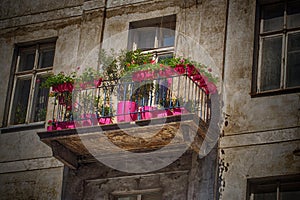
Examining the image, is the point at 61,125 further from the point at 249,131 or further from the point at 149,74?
the point at 249,131

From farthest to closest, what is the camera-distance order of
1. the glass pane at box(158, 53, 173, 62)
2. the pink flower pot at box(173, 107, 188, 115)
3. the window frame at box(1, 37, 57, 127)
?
the window frame at box(1, 37, 57, 127), the glass pane at box(158, 53, 173, 62), the pink flower pot at box(173, 107, 188, 115)

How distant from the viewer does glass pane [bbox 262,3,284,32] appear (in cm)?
1463

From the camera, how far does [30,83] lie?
16.5 meters

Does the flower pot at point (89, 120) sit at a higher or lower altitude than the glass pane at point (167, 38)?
lower

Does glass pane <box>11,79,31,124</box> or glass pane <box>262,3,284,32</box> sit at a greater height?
glass pane <box>262,3,284,32</box>

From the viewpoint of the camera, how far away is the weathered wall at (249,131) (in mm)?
13469

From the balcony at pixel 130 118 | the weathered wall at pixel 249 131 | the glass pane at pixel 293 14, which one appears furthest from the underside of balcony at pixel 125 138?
the glass pane at pixel 293 14

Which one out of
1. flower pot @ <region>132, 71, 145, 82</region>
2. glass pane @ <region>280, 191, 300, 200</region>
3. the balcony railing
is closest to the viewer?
glass pane @ <region>280, 191, 300, 200</region>

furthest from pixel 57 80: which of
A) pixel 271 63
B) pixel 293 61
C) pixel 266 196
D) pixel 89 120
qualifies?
pixel 266 196

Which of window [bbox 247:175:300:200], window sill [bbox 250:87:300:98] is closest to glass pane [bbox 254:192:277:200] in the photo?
window [bbox 247:175:300:200]

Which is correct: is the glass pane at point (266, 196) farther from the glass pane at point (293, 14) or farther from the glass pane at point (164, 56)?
the glass pane at point (164, 56)

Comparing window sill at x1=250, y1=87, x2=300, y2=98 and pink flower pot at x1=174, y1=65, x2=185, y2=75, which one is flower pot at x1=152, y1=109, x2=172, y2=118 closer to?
pink flower pot at x1=174, y1=65, x2=185, y2=75

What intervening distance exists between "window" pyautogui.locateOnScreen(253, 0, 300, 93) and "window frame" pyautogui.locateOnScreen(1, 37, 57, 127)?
4097 mm

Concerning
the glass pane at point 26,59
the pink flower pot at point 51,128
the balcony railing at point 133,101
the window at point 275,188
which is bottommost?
A: the window at point 275,188
